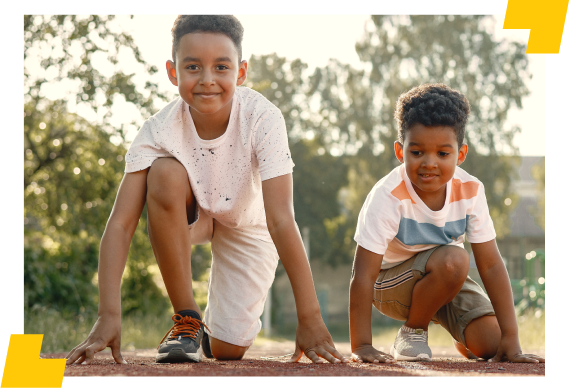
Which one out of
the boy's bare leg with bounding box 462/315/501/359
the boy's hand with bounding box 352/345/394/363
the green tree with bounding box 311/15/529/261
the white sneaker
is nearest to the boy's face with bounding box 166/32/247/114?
the boy's hand with bounding box 352/345/394/363

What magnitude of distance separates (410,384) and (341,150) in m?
18.5

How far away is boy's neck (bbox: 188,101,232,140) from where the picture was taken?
3.07 m


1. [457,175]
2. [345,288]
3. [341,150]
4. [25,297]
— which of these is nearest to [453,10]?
[457,175]

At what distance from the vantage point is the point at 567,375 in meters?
2.09

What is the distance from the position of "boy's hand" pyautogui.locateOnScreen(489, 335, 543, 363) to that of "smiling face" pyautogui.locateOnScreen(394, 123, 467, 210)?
0.78 m

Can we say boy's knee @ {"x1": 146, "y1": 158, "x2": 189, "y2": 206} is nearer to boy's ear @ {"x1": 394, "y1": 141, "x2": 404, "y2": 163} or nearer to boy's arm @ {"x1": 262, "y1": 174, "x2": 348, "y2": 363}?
boy's arm @ {"x1": 262, "y1": 174, "x2": 348, "y2": 363}

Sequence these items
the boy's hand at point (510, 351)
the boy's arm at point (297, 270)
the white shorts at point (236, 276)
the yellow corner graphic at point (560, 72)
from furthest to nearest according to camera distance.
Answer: the white shorts at point (236, 276), the boy's hand at point (510, 351), the boy's arm at point (297, 270), the yellow corner graphic at point (560, 72)

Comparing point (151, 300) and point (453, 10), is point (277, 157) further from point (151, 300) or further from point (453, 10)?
point (151, 300)

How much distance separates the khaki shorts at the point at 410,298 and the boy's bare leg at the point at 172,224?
3.32 ft

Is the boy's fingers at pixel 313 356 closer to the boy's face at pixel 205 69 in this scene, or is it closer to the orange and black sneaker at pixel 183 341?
the orange and black sneaker at pixel 183 341

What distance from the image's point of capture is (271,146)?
2.85 meters

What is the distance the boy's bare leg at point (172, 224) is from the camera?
2.81 meters

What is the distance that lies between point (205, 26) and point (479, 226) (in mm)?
1649

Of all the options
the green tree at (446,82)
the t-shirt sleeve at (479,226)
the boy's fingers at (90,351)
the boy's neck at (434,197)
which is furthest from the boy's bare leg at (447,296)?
the green tree at (446,82)
